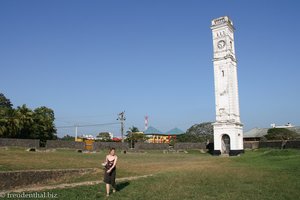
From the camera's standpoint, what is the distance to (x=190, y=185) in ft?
41.1

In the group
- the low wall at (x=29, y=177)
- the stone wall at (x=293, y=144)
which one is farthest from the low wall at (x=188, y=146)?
the low wall at (x=29, y=177)

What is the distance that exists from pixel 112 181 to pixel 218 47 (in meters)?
41.3

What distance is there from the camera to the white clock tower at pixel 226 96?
45.9 meters

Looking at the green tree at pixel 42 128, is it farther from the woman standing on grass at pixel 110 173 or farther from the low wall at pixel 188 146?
the woman standing on grass at pixel 110 173

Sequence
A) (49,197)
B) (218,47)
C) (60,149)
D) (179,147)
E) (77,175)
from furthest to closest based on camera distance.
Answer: (179,147)
(218,47)
(60,149)
(77,175)
(49,197)

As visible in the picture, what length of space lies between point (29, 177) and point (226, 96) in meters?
37.4

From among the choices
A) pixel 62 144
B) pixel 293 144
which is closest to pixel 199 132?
pixel 293 144

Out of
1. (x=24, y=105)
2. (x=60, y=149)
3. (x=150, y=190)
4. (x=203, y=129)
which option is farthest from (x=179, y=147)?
(x=150, y=190)

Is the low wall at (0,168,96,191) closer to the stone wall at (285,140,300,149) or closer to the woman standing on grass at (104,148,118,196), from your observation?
the woman standing on grass at (104,148,118,196)

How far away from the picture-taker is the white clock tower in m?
45.9

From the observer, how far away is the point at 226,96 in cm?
4703

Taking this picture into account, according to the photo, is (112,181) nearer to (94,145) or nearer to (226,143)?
(94,145)

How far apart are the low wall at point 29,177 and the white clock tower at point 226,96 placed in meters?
33.3

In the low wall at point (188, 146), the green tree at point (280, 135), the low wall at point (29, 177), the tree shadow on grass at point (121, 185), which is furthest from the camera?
the green tree at point (280, 135)
